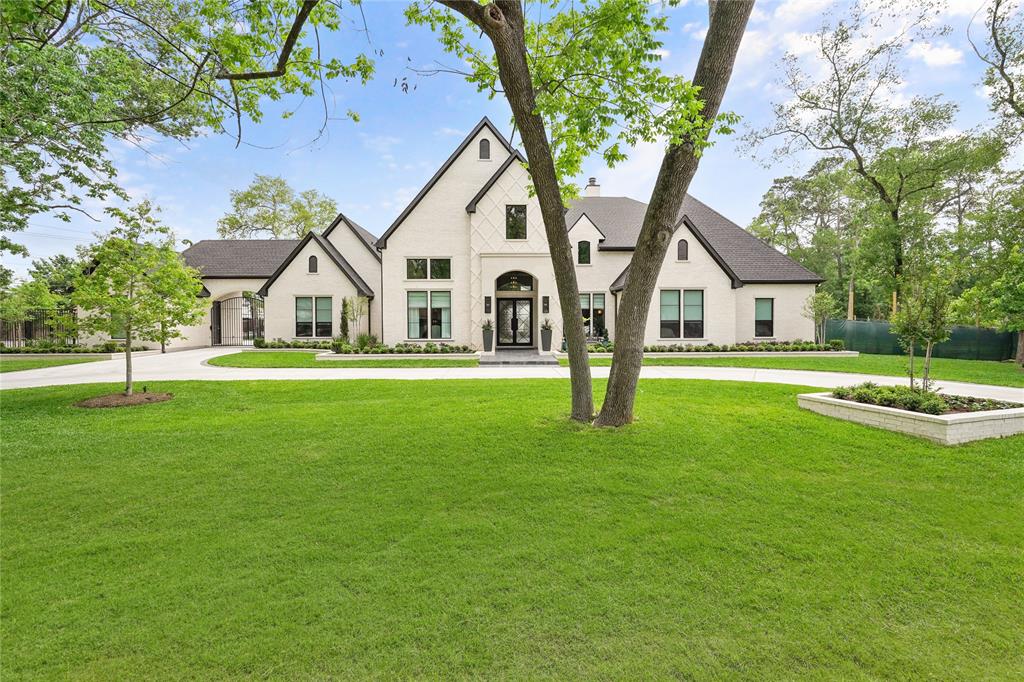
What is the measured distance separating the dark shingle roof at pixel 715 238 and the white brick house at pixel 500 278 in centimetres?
8

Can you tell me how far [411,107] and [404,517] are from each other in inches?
282

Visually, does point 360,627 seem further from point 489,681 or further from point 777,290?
point 777,290

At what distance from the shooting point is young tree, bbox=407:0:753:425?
222 inches

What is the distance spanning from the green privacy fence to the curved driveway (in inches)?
392

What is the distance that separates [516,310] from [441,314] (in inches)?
141

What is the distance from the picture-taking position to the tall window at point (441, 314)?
20.4m

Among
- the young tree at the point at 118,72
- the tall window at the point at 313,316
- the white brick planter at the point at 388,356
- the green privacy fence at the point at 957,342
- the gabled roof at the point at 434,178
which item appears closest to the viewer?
the young tree at the point at 118,72

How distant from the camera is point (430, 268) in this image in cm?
2030

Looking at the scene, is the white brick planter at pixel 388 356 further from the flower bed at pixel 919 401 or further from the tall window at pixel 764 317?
the tall window at pixel 764 317

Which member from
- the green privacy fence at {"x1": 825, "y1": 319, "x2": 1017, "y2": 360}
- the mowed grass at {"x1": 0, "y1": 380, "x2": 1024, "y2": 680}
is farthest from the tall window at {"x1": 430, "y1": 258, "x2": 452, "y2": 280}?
the green privacy fence at {"x1": 825, "y1": 319, "x2": 1017, "y2": 360}

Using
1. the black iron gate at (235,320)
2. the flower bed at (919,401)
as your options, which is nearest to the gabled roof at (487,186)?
the black iron gate at (235,320)

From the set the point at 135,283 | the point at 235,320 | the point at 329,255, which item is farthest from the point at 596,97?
the point at 235,320

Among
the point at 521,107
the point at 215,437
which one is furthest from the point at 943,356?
the point at 215,437

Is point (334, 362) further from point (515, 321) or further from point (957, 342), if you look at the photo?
point (957, 342)
